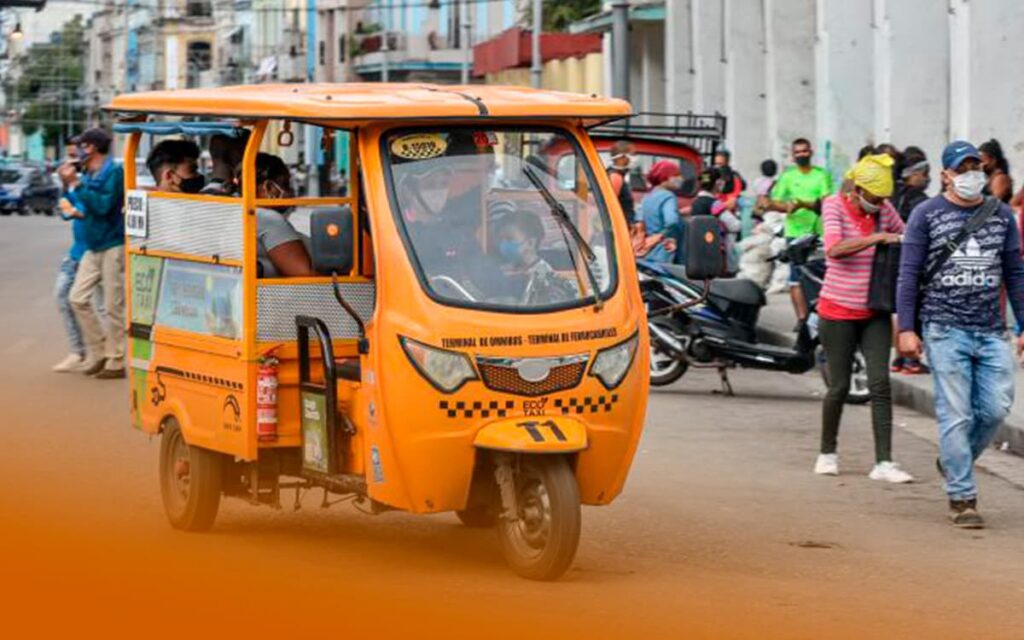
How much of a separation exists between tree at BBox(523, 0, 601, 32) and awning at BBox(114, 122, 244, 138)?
52.6 meters

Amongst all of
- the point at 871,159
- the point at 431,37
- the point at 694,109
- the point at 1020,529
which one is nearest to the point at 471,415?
the point at 1020,529

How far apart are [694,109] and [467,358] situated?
3384 centimetres

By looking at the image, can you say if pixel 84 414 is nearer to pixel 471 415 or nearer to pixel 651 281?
pixel 651 281

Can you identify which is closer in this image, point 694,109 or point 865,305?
point 865,305

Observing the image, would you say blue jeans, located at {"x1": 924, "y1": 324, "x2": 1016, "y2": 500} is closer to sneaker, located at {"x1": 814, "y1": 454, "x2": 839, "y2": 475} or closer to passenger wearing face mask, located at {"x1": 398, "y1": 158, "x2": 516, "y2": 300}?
sneaker, located at {"x1": 814, "y1": 454, "x2": 839, "y2": 475}

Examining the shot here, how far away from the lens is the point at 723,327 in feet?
56.3

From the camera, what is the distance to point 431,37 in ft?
261

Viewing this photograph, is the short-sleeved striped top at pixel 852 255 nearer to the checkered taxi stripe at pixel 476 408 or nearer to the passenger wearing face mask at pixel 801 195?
the checkered taxi stripe at pixel 476 408

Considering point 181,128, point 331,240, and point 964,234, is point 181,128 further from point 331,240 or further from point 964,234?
point 964,234

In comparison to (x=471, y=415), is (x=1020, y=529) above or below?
below

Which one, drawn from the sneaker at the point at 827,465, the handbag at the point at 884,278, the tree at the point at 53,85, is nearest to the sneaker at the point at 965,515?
the handbag at the point at 884,278

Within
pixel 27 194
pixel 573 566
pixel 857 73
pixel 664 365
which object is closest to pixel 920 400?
pixel 664 365

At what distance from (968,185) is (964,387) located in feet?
3.25

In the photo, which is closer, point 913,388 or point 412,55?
point 913,388
